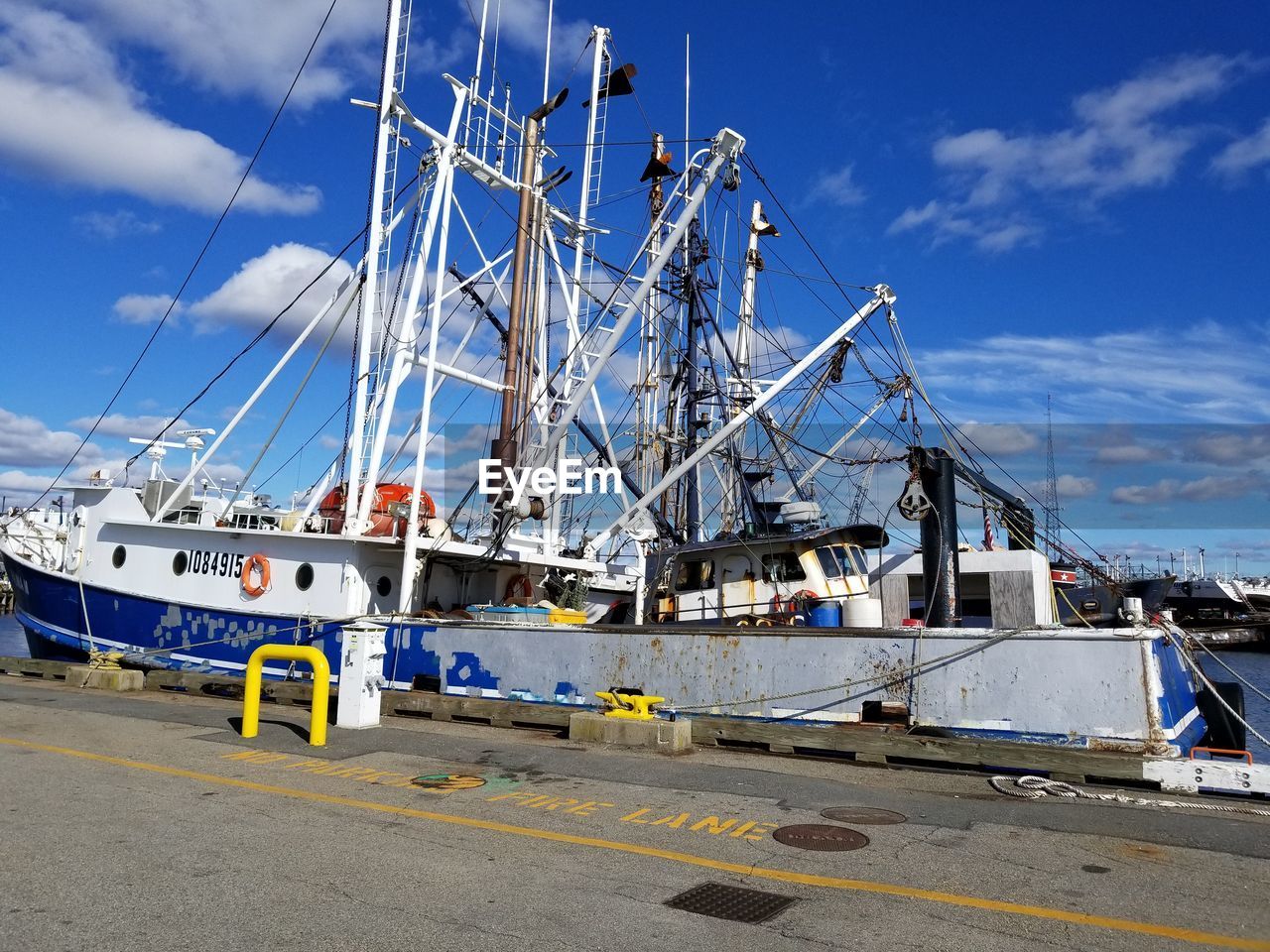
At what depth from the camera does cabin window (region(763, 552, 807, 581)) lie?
18516mm

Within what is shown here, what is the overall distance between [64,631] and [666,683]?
1526 cm

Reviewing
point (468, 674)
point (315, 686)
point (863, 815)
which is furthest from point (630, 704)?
point (468, 674)

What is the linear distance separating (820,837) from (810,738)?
4.39 meters

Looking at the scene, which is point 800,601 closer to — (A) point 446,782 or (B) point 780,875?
(A) point 446,782

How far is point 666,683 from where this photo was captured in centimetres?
1464

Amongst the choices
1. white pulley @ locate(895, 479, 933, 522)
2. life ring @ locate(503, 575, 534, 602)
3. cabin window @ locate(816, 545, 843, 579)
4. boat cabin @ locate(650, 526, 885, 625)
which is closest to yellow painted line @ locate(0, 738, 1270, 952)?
white pulley @ locate(895, 479, 933, 522)

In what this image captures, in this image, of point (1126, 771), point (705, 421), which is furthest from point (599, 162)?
point (1126, 771)

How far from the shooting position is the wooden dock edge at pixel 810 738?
10.4 metres

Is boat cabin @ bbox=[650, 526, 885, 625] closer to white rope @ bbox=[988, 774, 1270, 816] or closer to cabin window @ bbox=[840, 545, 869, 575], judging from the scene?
cabin window @ bbox=[840, 545, 869, 575]

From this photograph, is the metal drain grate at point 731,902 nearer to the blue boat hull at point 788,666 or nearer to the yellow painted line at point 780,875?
the yellow painted line at point 780,875

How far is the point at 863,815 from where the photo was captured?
27.7ft

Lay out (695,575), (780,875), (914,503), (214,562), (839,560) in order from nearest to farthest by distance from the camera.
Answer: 1. (780,875)
2. (914,503)
3. (839,560)
4. (695,575)
5. (214,562)

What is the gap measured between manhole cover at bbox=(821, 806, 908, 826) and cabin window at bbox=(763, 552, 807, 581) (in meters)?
9.85

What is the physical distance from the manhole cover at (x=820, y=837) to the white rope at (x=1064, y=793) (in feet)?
9.05
